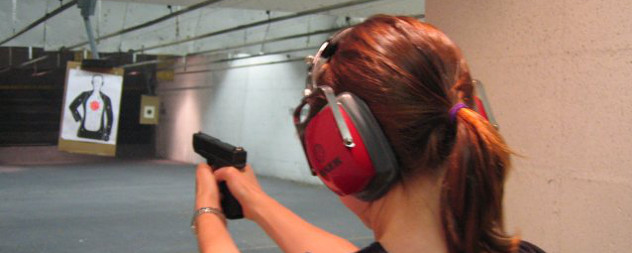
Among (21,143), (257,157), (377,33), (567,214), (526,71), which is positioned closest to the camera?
(377,33)

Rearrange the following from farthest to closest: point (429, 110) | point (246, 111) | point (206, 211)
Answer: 1. point (246, 111)
2. point (206, 211)
3. point (429, 110)

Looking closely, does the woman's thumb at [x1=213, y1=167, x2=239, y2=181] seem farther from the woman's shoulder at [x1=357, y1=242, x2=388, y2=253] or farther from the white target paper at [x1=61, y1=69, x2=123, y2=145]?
the white target paper at [x1=61, y1=69, x2=123, y2=145]

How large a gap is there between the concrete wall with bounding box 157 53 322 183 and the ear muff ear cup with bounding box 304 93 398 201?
735cm

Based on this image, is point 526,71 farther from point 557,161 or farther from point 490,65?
point 557,161

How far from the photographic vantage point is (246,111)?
1014cm

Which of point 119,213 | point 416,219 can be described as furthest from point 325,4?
point 416,219

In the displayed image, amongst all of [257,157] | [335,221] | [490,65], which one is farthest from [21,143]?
[490,65]

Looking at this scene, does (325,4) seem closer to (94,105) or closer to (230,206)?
(94,105)

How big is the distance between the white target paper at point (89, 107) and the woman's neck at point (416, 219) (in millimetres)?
4723

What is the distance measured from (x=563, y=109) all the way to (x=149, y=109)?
38.6ft

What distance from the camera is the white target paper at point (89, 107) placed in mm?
5141

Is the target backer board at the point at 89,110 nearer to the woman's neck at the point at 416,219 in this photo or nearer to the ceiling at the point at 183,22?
the ceiling at the point at 183,22

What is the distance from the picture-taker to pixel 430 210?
74 centimetres

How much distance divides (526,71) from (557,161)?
276 millimetres
